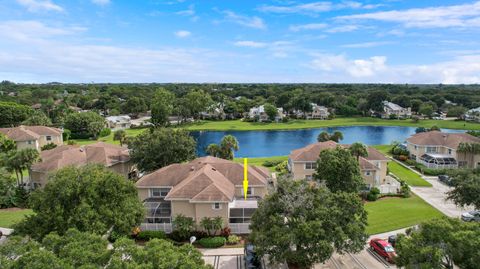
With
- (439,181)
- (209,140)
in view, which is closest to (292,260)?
(439,181)

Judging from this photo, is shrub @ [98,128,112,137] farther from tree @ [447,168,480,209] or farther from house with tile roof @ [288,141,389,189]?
tree @ [447,168,480,209]

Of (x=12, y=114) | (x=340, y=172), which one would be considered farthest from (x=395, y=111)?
(x=12, y=114)

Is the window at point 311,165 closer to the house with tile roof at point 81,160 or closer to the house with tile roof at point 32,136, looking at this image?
the house with tile roof at point 81,160

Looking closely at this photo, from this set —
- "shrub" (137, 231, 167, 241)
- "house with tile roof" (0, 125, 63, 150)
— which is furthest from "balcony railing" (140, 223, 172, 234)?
"house with tile roof" (0, 125, 63, 150)

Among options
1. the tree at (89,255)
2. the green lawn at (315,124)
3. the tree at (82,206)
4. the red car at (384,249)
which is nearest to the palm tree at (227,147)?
the tree at (82,206)

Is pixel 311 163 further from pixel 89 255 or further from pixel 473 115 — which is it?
Answer: pixel 473 115

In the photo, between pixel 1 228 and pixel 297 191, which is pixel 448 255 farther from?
pixel 1 228
